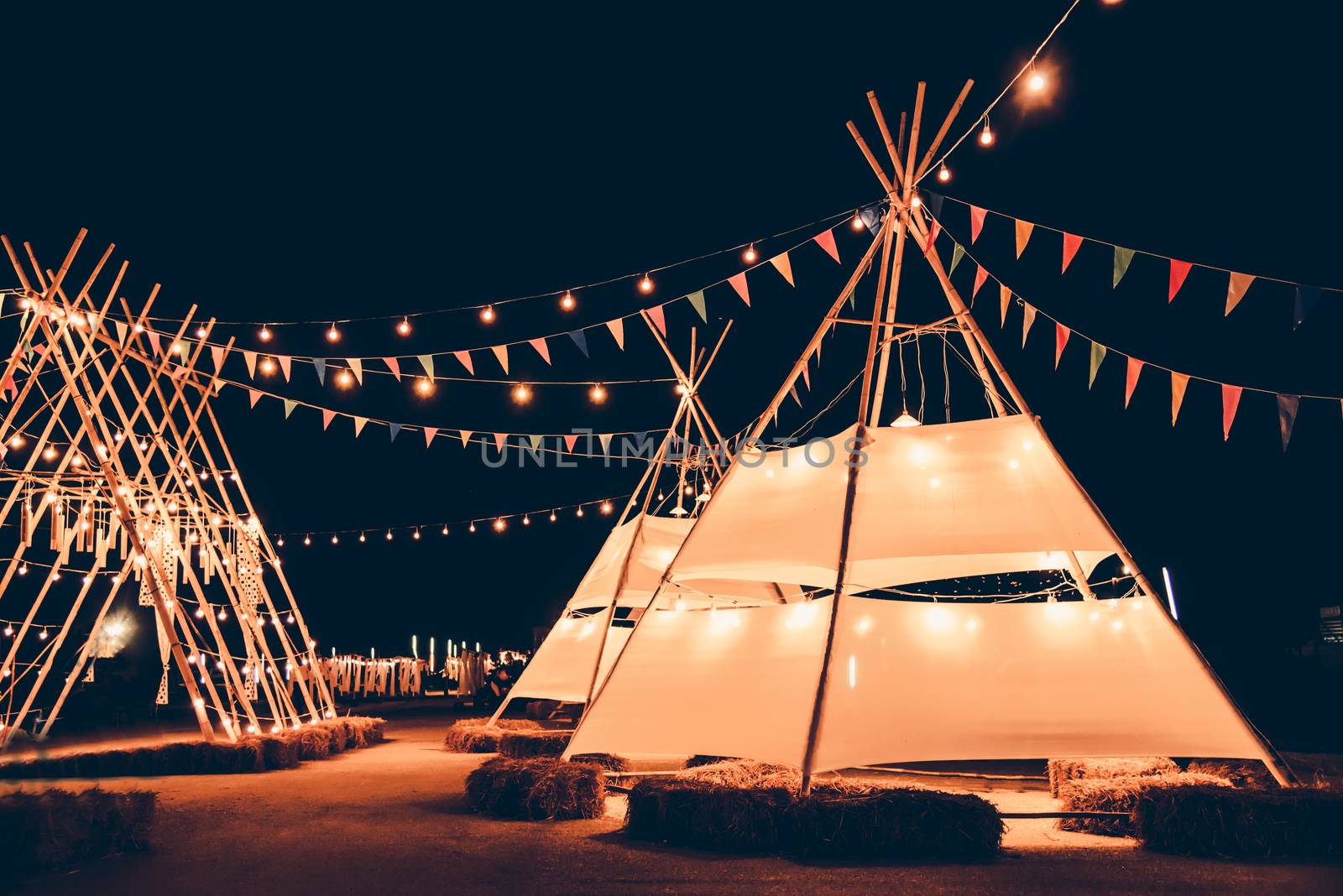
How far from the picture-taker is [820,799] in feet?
18.8

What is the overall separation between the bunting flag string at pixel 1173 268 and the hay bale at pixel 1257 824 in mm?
3030

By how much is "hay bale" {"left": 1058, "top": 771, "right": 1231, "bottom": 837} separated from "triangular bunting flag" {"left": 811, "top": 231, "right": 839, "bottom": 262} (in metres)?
4.24

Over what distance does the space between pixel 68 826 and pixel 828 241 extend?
21.1 feet

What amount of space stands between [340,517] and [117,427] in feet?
37.2

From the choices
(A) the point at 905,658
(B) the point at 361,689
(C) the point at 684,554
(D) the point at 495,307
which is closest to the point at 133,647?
(B) the point at 361,689

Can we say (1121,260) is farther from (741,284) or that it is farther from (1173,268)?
(741,284)

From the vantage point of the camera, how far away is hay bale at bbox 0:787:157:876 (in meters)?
5.35

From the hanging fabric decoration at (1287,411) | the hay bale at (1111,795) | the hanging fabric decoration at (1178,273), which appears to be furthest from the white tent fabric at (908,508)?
the hanging fabric decoration at (1287,411)

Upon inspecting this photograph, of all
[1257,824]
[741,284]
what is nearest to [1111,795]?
[1257,824]

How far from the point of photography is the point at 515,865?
218 inches

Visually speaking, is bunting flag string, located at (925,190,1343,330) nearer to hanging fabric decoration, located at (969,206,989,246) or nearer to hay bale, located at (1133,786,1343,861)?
hanging fabric decoration, located at (969,206,989,246)

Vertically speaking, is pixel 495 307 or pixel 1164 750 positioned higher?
pixel 495 307

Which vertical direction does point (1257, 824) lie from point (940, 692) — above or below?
below

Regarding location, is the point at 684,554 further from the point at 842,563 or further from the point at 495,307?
the point at 495,307
